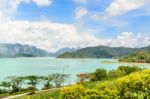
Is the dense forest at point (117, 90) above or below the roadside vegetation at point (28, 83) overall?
above

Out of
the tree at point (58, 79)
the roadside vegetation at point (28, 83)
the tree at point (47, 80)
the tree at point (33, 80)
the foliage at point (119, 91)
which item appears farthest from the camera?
the tree at point (58, 79)

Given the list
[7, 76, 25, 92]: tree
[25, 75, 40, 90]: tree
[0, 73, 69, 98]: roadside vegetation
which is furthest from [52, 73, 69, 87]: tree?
[7, 76, 25, 92]: tree

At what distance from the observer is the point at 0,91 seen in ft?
143

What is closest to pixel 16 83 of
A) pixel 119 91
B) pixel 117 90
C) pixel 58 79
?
pixel 58 79

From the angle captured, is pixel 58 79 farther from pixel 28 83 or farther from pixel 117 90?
pixel 117 90

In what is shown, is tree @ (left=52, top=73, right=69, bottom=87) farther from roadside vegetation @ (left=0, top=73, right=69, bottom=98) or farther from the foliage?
the foliage

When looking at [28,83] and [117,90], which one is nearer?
[117,90]

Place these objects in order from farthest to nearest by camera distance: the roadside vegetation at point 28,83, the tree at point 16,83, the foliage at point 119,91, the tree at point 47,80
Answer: the tree at point 47,80 < the tree at point 16,83 < the roadside vegetation at point 28,83 < the foliage at point 119,91

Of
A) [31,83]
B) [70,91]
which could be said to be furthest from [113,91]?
[31,83]

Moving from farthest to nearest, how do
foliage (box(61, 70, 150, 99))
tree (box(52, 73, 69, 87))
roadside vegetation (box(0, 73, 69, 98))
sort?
tree (box(52, 73, 69, 87)) < roadside vegetation (box(0, 73, 69, 98)) < foliage (box(61, 70, 150, 99))

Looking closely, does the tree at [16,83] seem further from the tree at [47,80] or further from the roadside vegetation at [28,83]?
the tree at [47,80]

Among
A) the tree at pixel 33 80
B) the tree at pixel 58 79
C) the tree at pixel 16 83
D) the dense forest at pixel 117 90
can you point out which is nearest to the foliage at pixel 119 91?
the dense forest at pixel 117 90

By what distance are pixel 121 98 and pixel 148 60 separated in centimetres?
14061

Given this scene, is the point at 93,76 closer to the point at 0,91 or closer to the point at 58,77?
the point at 58,77
